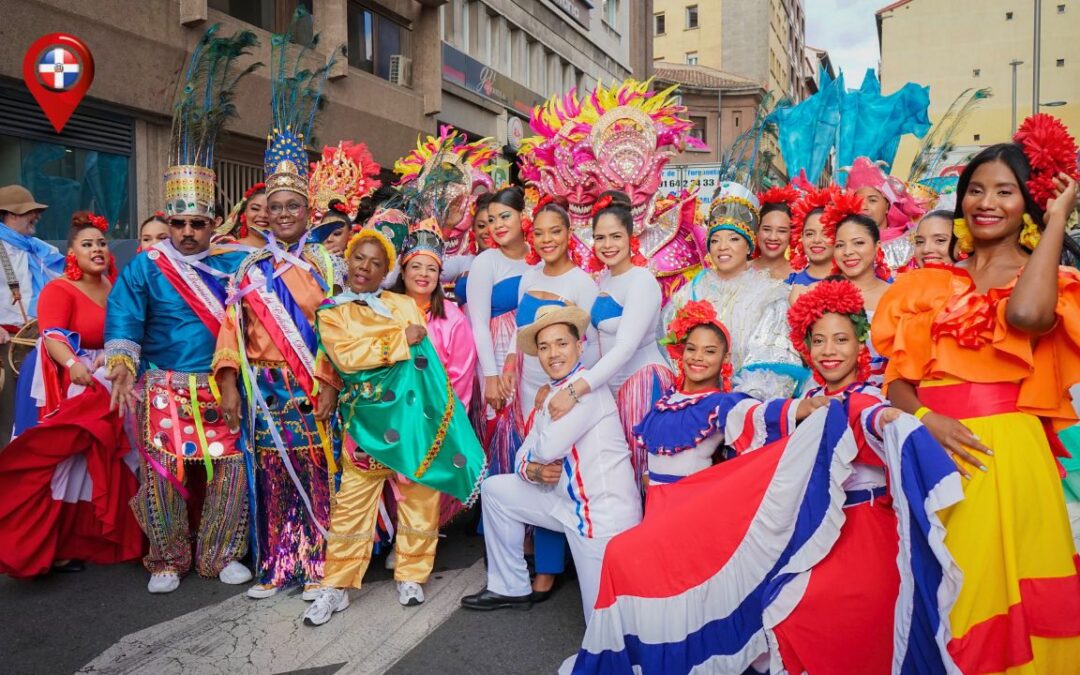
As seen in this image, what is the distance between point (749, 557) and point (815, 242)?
199 cm

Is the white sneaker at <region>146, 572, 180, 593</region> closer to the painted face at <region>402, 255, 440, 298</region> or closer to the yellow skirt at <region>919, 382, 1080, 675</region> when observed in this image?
the painted face at <region>402, 255, 440, 298</region>

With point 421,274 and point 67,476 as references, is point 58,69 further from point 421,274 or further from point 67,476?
point 421,274

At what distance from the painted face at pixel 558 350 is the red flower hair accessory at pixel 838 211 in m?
1.41

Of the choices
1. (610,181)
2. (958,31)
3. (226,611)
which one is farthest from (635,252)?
(958,31)

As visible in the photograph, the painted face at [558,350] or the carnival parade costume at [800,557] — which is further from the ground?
the painted face at [558,350]

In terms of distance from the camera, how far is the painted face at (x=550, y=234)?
429cm

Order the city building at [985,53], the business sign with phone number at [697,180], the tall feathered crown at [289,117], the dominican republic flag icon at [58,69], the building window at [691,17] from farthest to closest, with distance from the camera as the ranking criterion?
the building window at [691,17] → the city building at [985,53] → the dominican republic flag icon at [58,69] → the business sign with phone number at [697,180] → the tall feathered crown at [289,117]

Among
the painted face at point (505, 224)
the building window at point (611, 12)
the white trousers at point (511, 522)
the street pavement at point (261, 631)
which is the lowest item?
the street pavement at point (261, 631)

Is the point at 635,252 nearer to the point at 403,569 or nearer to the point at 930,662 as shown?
the point at 403,569

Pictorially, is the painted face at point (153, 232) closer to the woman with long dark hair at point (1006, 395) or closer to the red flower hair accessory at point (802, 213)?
the red flower hair accessory at point (802, 213)

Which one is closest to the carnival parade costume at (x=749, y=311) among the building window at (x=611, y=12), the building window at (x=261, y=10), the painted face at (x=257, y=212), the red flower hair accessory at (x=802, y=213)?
the red flower hair accessory at (x=802, y=213)

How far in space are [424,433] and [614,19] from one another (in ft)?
90.8

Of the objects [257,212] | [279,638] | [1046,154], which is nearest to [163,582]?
[279,638]

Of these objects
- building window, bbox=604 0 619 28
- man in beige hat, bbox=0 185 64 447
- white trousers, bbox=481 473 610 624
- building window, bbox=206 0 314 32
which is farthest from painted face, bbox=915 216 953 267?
building window, bbox=604 0 619 28
